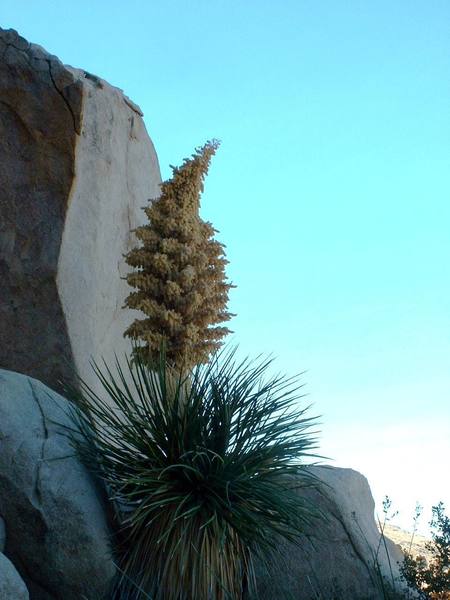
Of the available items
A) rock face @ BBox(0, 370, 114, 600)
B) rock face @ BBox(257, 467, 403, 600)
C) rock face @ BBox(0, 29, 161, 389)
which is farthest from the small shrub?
rock face @ BBox(0, 29, 161, 389)

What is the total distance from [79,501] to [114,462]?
531 millimetres

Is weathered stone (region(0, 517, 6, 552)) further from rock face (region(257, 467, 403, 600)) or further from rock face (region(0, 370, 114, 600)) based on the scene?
rock face (region(257, 467, 403, 600))

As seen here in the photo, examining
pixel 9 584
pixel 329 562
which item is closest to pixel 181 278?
pixel 329 562

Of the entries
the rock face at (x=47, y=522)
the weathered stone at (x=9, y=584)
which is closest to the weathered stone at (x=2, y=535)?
the rock face at (x=47, y=522)

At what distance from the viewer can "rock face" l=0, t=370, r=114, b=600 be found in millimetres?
7023

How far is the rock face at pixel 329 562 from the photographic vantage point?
8148 mm

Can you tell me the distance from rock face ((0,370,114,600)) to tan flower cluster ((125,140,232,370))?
1.89m

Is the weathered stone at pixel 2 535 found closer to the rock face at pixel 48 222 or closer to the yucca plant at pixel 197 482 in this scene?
the yucca plant at pixel 197 482

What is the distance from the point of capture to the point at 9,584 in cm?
579

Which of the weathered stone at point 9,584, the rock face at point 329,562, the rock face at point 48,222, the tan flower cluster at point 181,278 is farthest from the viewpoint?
the rock face at point 48,222

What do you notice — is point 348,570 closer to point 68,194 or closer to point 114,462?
point 114,462

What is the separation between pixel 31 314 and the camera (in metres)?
10.7

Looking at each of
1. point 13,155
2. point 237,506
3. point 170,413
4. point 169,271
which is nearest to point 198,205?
point 169,271

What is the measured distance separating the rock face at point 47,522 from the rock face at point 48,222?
11.0 feet
